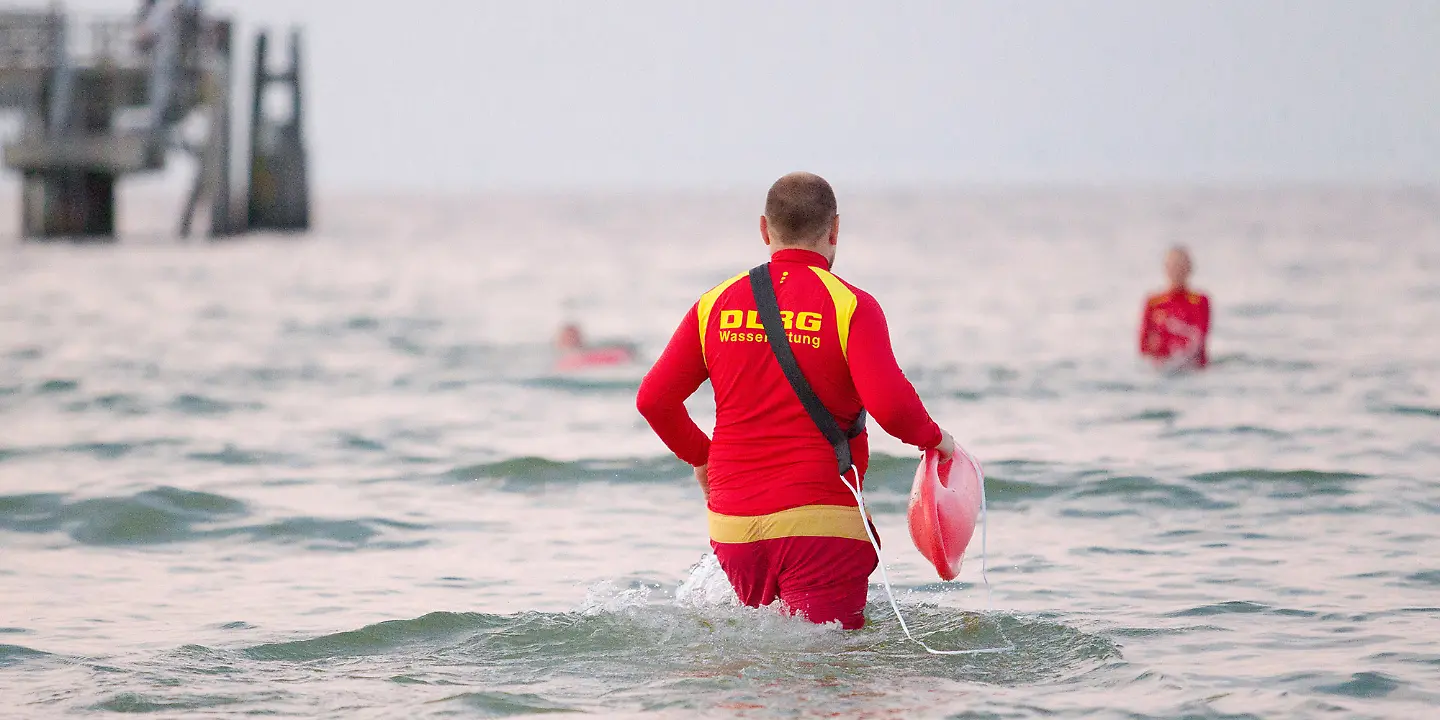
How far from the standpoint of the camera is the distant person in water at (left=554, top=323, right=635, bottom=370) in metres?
17.1

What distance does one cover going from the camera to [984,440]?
40.8ft

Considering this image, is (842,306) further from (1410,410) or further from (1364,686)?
(1410,410)

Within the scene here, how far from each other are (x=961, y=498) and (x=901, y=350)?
46.1 ft

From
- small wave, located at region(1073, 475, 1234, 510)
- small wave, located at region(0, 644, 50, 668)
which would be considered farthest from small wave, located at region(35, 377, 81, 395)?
small wave, located at region(1073, 475, 1234, 510)

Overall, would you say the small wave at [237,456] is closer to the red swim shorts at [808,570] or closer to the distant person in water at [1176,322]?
the red swim shorts at [808,570]

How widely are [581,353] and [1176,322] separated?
248 inches

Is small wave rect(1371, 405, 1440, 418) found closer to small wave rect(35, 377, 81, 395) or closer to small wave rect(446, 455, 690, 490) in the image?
small wave rect(446, 455, 690, 490)

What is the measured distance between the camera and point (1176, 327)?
13.8 metres

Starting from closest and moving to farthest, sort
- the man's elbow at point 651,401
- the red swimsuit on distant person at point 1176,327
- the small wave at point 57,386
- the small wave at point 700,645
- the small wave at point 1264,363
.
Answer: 1. the man's elbow at point 651,401
2. the small wave at point 700,645
3. the red swimsuit on distant person at point 1176,327
4. the small wave at point 57,386
5. the small wave at point 1264,363

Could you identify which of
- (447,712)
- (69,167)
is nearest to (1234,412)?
(447,712)

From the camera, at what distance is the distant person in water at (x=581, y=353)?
674 inches

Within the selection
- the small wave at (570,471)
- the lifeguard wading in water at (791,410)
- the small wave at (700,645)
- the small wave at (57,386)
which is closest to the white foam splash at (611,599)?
the small wave at (700,645)

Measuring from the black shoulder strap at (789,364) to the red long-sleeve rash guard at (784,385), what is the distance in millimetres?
23

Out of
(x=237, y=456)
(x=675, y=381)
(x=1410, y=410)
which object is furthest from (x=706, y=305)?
(x=1410, y=410)
